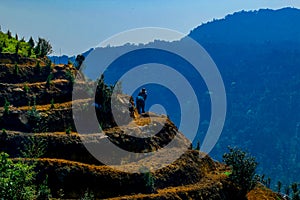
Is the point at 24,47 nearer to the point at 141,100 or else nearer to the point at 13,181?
the point at 141,100

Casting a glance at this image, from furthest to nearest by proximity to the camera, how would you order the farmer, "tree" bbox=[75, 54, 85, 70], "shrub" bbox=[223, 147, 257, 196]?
"tree" bbox=[75, 54, 85, 70] → the farmer → "shrub" bbox=[223, 147, 257, 196]

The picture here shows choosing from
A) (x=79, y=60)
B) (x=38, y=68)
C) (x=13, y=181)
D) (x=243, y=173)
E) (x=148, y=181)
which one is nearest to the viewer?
(x=13, y=181)

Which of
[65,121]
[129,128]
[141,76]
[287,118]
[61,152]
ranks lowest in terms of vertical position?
[61,152]

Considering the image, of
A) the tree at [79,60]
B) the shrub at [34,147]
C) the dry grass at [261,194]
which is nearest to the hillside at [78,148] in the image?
the shrub at [34,147]

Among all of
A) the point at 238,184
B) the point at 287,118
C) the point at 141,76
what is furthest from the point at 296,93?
the point at 238,184

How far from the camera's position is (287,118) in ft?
606

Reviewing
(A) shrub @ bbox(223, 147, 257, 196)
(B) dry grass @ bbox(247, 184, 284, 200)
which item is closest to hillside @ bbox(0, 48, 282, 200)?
(B) dry grass @ bbox(247, 184, 284, 200)

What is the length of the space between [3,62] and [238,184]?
19.6 m

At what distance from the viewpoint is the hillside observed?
987 inches

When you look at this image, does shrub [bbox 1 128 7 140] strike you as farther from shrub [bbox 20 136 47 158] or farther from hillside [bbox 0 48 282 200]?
shrub [bbox 20 136 47 158]

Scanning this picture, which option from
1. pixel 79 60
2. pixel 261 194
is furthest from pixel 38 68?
pixel 261 194

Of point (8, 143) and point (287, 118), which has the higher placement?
point (287, 118)

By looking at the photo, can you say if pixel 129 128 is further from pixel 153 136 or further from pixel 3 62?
pixel 3 62

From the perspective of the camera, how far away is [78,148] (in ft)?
89.0
